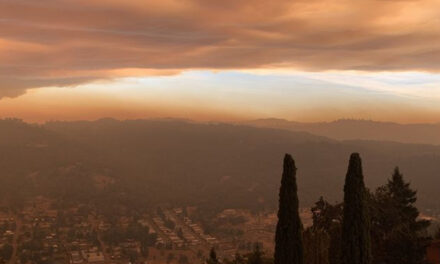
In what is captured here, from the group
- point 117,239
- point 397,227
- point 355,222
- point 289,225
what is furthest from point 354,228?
point 117,239

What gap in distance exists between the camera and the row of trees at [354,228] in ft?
97.7

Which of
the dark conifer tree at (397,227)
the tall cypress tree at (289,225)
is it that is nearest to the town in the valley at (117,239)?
the dark conifer tree at (397,227)

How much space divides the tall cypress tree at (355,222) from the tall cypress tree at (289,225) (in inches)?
115

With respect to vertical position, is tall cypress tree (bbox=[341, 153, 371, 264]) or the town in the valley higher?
tall cypress tree (bbox=[341, 153, 371, 264])

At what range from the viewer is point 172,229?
191875 mm

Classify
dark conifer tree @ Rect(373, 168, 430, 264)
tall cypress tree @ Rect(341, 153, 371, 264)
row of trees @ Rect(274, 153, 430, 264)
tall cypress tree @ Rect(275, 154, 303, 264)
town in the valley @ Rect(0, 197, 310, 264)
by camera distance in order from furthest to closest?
town in the valley @ Rect(0, 197, 310, 264)
dark conifer tree @ Rect(373, 168, 430, 264)
tall cypress tree @ Rect(275, 154, 303, 264)
row of trees @ Rect(274, 153, 430, 264)
tall cypress tree @ Rect(341, 153, 371, 264)

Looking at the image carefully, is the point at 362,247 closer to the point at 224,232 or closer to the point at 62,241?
the point at 62,241

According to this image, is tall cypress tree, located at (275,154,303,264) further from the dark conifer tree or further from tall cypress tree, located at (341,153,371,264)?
the dark conifer tree

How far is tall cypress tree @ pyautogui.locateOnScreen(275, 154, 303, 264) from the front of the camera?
103ft

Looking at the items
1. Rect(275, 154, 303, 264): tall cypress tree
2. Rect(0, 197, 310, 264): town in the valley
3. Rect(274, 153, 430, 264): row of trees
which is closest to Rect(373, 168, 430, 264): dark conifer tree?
Rect(274, 153, 430, 264): row of trees

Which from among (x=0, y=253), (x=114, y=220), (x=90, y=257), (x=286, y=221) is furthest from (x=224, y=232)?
(x=286, y=221)

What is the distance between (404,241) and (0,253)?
113740 mm

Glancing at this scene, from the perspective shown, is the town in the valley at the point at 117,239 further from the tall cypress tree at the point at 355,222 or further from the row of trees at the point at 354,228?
the tall cypress tree at the point at 355,222

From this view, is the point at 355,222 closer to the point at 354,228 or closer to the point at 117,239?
the point at 354,228
